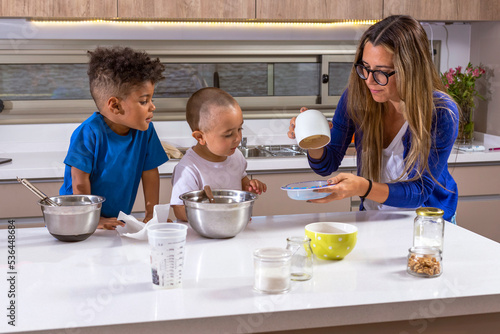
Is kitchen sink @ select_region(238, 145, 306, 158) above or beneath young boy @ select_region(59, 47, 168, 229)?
beneath

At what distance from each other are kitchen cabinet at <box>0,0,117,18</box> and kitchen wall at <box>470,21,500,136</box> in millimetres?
2071

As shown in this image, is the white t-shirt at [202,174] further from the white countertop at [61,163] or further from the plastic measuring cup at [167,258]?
the white countertop at [61,163]

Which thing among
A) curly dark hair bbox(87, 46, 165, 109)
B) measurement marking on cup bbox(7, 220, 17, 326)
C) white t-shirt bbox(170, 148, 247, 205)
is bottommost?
measurement marking on cup bbox(7, 220, 17, 326)

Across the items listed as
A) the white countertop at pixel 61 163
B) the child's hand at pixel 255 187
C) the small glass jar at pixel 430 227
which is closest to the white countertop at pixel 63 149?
the white countertop at pixel 61 163

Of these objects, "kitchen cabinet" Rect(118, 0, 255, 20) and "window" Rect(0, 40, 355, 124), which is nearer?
"kitchen cabinet" Rect(118, 0, 255, 20)

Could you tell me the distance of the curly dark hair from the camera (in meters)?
1.65

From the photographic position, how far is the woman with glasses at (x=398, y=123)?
157 cm

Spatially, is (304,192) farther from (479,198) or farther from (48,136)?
(48,136)

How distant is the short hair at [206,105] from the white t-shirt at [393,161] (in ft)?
1.69

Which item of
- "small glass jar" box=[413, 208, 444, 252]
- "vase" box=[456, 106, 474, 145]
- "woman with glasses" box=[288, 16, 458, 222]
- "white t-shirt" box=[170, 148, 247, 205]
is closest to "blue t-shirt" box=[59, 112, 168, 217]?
"white t-shirt" box=[170, 148, 247, 205]

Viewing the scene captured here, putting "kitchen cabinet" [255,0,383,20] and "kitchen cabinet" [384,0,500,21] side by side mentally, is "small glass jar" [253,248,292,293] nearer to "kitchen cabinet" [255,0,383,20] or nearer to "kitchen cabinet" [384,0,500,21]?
"kitchen cabinet" [255,0,383,20]

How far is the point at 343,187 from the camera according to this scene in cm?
151

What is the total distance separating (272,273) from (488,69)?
2.64 m

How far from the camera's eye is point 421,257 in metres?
1.16
